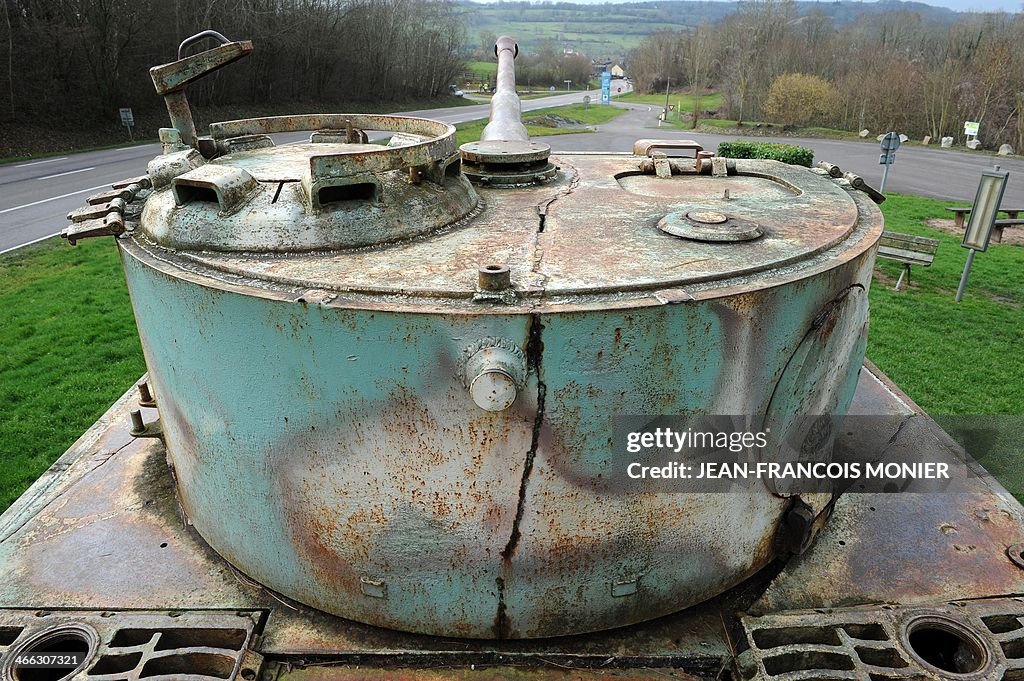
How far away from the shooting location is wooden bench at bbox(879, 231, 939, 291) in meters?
10.7

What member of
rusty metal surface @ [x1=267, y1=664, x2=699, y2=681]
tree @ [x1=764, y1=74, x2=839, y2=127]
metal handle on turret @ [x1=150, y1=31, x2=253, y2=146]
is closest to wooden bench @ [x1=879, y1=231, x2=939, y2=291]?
rusty metal surface @ [x1=267, y1=664, x2=699, y2=681]

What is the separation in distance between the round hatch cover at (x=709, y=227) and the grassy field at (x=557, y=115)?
18.8 m

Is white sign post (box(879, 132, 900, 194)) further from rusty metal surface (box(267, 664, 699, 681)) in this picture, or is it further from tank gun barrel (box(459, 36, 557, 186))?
rusty metal surface (box(267, 664, 699, 681))

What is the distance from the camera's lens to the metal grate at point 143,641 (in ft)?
10.3

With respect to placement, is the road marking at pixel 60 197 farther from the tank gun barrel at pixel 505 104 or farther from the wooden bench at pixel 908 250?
the wooden bench at pixel 908 250

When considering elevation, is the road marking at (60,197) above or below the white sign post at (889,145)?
below

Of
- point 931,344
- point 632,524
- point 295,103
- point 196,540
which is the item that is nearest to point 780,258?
point 632,524

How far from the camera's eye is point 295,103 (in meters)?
34.9

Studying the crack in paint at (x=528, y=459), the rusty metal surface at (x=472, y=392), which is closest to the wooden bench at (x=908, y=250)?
the rusty metal surface at (x=472, y=392)

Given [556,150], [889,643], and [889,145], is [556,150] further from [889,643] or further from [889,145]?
[889,643]

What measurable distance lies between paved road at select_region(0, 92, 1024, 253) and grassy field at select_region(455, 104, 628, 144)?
179 centimetres

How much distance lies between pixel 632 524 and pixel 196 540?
97.7 inches

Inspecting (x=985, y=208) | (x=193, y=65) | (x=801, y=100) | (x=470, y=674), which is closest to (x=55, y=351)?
(x=193, y=65)

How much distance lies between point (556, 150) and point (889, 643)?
718 inches
